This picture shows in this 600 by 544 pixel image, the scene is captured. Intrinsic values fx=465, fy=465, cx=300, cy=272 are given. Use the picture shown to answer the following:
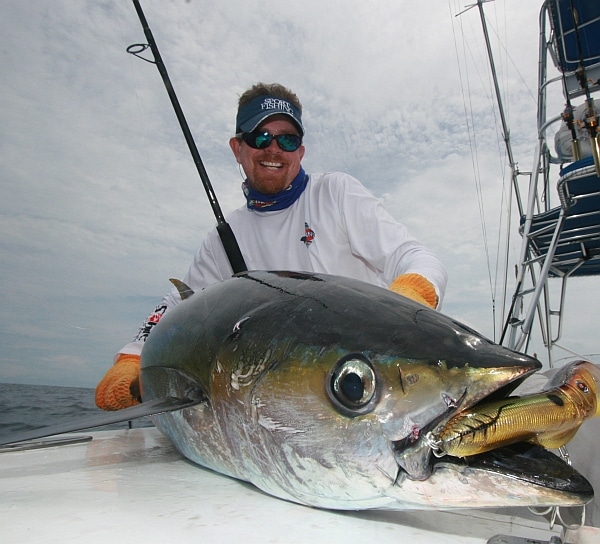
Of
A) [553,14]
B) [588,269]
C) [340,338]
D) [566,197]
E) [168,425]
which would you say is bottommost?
[168,425]

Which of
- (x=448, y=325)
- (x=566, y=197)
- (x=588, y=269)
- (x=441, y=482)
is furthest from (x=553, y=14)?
(x=441, y=482)

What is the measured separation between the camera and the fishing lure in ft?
2.48

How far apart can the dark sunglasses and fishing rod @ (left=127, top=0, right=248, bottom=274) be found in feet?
1.59

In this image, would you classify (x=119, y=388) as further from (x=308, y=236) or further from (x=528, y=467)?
(x=528, y=467)

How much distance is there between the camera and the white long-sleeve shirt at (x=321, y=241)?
248 centimetres

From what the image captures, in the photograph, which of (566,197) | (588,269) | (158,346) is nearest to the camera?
(158,346)

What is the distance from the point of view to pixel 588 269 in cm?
572

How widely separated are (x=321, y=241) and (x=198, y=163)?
44.4 inches

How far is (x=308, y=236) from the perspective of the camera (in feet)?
9.27

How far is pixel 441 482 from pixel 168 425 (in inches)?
38.6

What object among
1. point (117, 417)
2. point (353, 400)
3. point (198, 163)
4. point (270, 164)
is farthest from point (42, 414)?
point (353, 400)

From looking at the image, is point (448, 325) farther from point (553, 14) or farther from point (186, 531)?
point (553, 14)

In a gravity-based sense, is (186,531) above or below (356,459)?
below

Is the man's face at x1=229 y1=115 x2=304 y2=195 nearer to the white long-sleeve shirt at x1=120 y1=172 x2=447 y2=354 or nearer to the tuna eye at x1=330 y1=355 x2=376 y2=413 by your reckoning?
the white long-sleeve shirt at x1=120 y1=172 x2=447 y2=354
